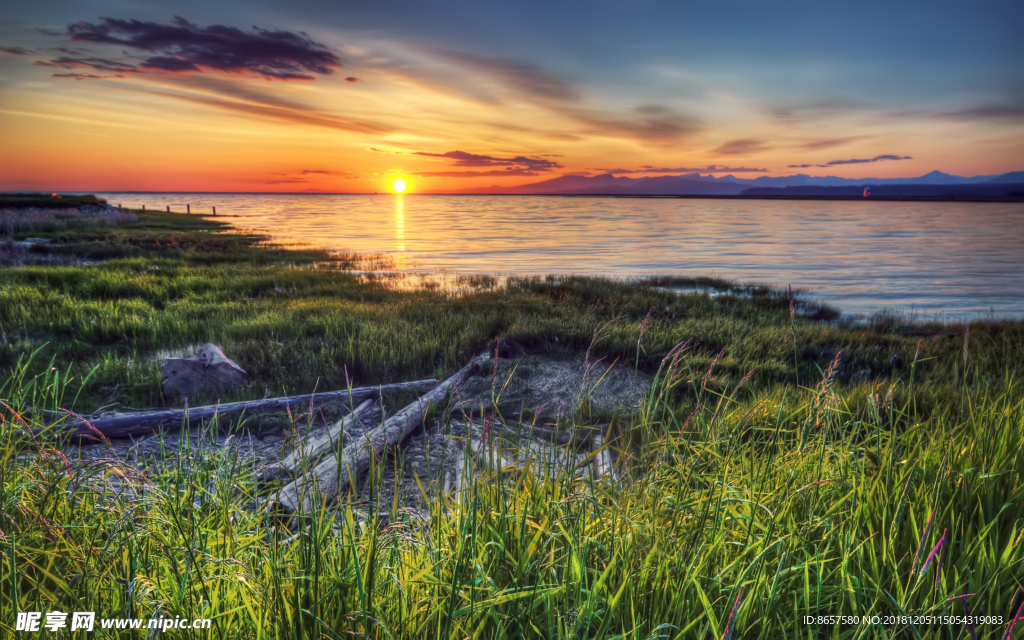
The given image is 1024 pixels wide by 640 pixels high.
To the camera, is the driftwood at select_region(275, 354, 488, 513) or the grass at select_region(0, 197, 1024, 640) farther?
the driftwood at select_region(275, 354, 488, 513)

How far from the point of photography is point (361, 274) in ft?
71.6

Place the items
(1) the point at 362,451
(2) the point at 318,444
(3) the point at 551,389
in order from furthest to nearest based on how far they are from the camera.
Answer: (3) the point at 551,389
(2) the point at 318,444
(1) the point at 362,451

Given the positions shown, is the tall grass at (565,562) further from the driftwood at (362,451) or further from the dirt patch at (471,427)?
the dirt patch at (471,427)

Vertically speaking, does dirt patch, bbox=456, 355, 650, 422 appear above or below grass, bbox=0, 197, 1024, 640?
below

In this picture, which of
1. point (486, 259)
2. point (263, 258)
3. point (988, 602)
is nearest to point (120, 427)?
point (988, 602)

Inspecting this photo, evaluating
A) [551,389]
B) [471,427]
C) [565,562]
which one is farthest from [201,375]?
[565,562]

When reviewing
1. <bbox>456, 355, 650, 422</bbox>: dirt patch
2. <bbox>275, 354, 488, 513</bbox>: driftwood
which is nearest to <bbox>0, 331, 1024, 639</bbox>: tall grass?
<bbox>275, 354, 488, 513</bbox>: driftwood

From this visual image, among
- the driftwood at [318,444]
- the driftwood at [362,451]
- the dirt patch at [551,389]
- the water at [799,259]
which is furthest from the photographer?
the water at [799,259]

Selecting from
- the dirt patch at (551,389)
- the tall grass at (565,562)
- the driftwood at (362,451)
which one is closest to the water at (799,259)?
the dirt patch at (551,389)

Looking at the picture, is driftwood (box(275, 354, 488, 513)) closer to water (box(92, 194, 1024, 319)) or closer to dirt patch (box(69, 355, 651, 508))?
dirt patch (box(69, 355, 651, 508))

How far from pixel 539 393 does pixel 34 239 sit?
33.5 m

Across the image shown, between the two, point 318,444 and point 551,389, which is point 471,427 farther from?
point 551,389

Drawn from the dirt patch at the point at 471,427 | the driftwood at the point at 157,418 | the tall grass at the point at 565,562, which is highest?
the tall grass at the point at 565,562

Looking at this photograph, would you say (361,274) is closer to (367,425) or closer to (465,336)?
(465,336)
